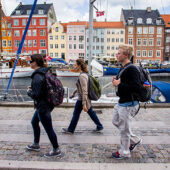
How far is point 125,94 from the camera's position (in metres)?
3.20

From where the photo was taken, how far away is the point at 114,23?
61969 millimetres

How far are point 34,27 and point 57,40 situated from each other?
7.37m

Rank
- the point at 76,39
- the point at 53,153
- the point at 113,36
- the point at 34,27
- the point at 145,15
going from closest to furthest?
the point at 53,153 → the point at 34,27 → the point at 113,36 → the point at 76,39 → the point at 145,15

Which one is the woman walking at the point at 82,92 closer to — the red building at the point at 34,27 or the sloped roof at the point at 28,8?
the red building at the point at 34,27

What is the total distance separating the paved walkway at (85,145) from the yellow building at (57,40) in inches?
2203

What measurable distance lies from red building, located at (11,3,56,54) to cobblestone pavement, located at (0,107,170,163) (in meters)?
55.4

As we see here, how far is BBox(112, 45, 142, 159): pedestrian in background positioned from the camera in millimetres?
3064

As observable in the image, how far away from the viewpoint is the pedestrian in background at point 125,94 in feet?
10.1

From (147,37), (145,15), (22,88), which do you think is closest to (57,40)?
(147,37)

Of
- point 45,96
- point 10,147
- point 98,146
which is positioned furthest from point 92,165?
point 10,147

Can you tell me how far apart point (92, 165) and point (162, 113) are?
4.01 metres

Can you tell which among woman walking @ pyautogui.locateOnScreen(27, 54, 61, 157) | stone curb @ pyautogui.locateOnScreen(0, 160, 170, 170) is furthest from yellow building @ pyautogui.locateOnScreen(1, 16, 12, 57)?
stone curb @ pyautogui.locateOnScreen(0, 160, 170, 170)

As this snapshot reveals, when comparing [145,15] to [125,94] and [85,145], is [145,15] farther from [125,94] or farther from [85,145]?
[125,94]

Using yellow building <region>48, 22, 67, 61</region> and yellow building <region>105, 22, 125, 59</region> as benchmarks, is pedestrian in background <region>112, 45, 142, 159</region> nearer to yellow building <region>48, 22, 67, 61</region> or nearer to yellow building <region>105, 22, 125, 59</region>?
yellow building <region>105, 22, 125, 59</region>
